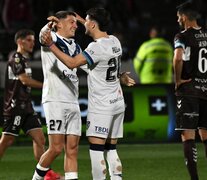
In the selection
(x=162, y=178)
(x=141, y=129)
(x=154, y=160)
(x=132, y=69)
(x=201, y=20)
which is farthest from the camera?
(x=201, y=20)

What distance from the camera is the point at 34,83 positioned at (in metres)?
12.0

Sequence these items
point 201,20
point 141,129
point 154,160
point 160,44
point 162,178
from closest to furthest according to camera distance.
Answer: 1. point 162,178
2. point 154,160
3. point 141,129
4. point 160,44
5. point 201,20

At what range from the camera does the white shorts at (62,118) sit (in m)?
10.3

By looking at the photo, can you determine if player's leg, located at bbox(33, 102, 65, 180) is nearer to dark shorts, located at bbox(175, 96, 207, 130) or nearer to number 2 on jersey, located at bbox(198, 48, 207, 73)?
dark shorts, located at bbox(175, 96, 207, 130)

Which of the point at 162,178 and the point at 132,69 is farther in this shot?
the point at 132,69

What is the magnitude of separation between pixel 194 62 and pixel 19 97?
2.91m

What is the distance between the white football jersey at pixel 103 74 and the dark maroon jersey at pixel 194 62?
1213 millimetres

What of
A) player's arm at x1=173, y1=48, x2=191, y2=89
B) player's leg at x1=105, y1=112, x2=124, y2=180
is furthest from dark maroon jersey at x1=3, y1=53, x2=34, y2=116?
player's leg at x1=105, y1=112, x2=124, y2=180

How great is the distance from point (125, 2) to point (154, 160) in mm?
10998

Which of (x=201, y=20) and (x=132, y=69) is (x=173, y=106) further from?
(x=201, y=20)

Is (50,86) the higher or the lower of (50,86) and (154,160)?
the higher

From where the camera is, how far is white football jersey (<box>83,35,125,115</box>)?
9703 mm

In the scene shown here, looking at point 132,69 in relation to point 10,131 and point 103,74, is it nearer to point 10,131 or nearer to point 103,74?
point 10,131

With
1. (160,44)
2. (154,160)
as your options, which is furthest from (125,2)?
(154,160)
